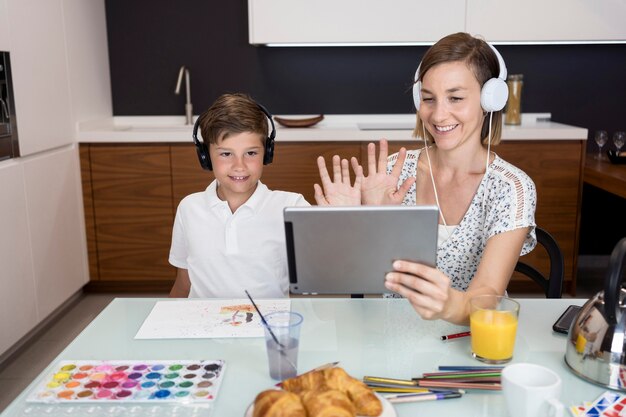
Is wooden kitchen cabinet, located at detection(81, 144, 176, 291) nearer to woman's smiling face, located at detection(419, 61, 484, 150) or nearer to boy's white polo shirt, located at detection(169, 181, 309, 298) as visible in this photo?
boy's white polo shirt, located at detection(169, 181, 309, 298)

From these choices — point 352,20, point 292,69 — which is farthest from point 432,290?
point 292,69

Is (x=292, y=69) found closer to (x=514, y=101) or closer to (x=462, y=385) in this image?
(x=514, y=101)

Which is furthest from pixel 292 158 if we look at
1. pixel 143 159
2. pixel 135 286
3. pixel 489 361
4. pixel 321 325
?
pixel 489 361

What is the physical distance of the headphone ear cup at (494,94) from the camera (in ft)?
4.82

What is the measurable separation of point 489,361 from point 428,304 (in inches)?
5.3

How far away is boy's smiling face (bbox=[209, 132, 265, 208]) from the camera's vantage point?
159 centimetres

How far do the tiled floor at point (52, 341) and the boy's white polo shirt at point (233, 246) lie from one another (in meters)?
1.01

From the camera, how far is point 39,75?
2.69 metres

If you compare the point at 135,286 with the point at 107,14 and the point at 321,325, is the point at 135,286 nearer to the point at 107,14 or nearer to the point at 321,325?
the point at 107,14

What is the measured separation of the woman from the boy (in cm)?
28

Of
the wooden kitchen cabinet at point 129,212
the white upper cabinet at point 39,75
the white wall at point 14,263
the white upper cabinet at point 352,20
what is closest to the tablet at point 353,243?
the white wall at point 14,263

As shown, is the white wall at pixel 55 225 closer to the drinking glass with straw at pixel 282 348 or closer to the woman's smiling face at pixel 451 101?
the woman's smiling face at pixel 451 101

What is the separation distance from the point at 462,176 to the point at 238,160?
0.58 m

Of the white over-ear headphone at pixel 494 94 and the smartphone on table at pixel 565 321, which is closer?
the smartphone on table at pixel 565 321
